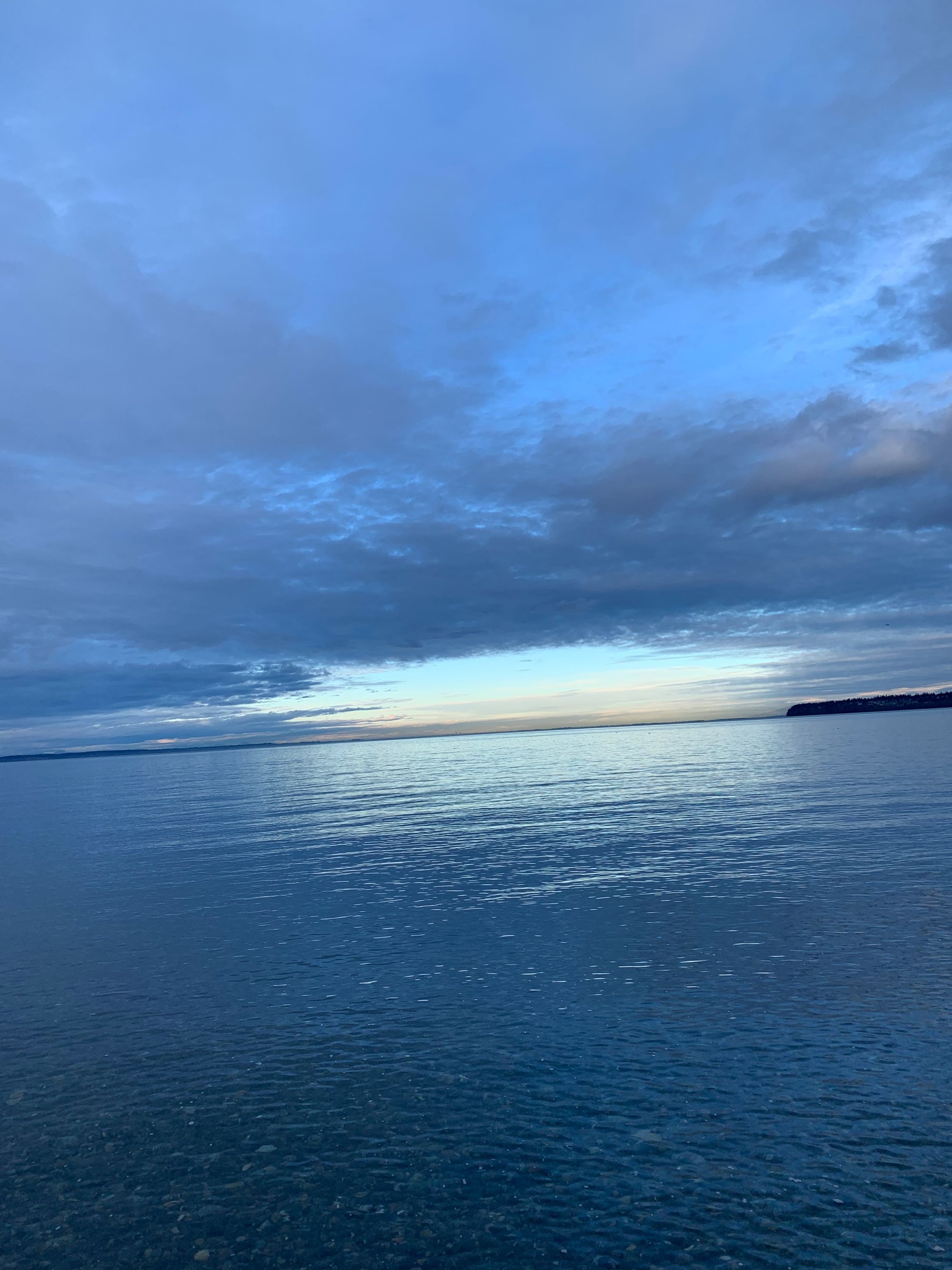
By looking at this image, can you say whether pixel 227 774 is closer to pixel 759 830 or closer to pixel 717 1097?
pixel 759 830

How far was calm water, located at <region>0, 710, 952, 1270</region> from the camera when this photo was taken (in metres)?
11.4

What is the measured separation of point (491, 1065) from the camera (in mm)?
16703

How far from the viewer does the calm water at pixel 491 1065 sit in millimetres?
11422

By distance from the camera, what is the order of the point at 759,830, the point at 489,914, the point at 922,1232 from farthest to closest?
the point at 759,830
the point at 489,914
the point at 922,1232

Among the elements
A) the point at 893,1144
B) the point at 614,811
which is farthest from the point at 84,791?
the point at 893,1144

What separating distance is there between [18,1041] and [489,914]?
16200 millimetres

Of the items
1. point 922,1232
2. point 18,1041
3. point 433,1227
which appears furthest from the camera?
point 18,1041

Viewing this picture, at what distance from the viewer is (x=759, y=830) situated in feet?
155

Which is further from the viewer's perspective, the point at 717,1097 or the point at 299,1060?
the point at 299,1060

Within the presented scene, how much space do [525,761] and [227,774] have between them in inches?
Answer: 2678

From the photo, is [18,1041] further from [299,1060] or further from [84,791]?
[84,791]

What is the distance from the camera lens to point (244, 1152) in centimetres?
1370

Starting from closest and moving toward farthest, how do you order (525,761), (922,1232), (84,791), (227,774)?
(922,1232), (84,791), (525,761), (227,774)

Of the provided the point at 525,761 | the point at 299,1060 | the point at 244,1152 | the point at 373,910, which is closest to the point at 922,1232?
the point at 244,1152
